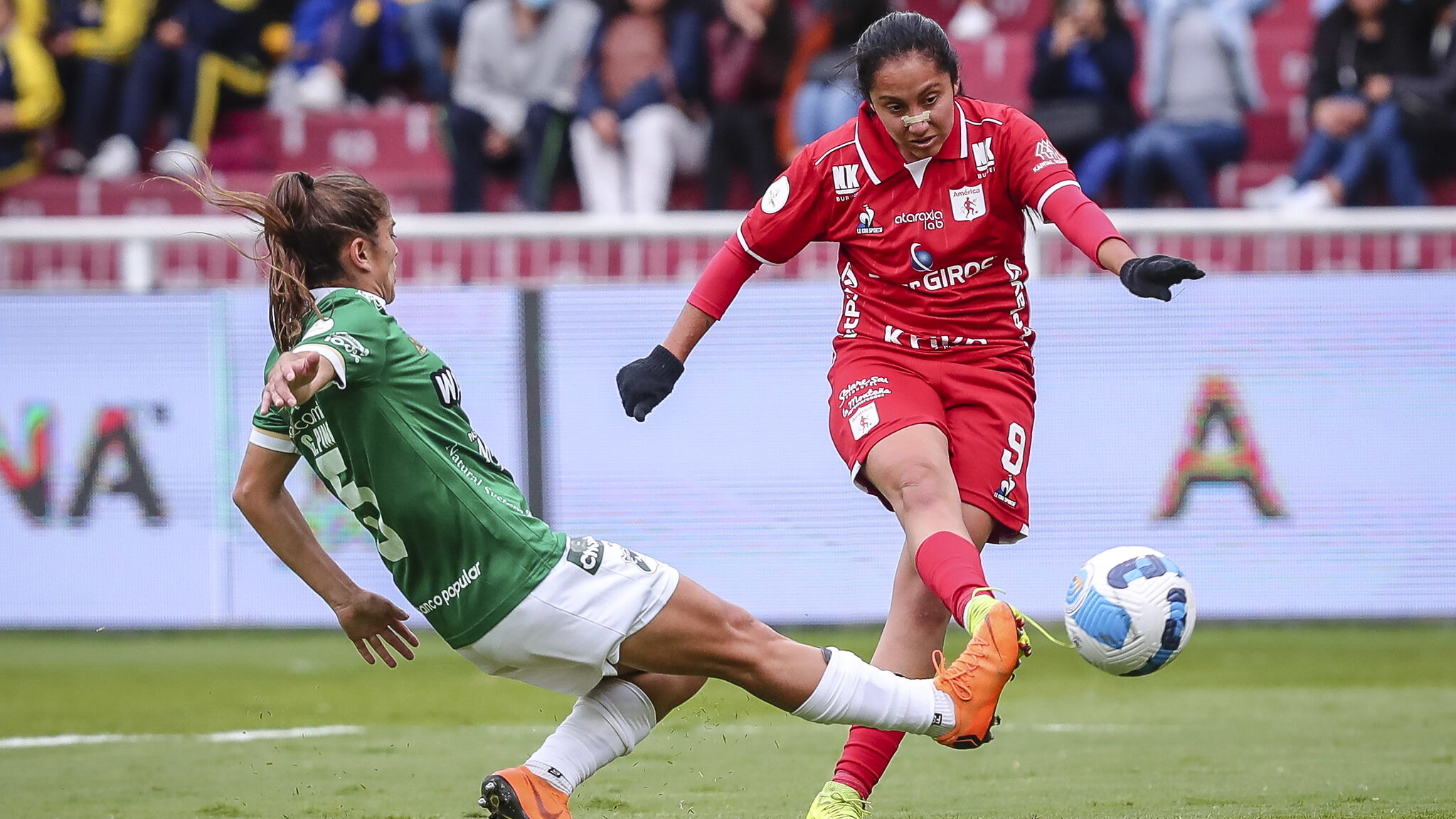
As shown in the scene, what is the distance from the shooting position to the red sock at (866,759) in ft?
15.6

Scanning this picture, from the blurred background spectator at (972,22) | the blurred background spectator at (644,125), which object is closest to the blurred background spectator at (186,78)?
the blurred background spectator at (644,125)

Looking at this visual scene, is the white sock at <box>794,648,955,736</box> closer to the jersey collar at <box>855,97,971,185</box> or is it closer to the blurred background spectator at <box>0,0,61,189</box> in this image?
the jersey collar at <box>855,97,971,185</box>

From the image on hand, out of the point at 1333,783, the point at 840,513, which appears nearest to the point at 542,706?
the point at 840,513

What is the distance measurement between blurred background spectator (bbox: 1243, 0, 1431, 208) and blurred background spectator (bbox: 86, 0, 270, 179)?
7115mm

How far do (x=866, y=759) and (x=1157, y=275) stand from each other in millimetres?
1525

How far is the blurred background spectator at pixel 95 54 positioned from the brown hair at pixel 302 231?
9.06 metres

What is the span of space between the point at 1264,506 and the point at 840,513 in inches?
87.6

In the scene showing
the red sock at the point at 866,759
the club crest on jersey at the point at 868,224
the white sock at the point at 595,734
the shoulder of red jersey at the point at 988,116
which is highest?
the shoulder of red jersey at the point at 988,116


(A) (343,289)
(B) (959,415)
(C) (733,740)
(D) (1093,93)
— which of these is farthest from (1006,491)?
(D) (1093,93)

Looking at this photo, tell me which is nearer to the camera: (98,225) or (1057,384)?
(1057,384)

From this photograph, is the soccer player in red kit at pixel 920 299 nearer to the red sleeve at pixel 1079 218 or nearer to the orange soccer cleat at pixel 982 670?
the red sleeve at pixel 1079 218

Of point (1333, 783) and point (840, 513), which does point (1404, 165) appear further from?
point (1333, 783)

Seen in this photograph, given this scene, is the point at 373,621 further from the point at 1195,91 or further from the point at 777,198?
the point at 1195,91

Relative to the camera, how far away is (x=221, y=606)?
384 inches
